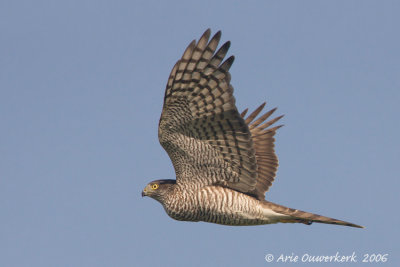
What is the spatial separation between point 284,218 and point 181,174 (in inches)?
77.6

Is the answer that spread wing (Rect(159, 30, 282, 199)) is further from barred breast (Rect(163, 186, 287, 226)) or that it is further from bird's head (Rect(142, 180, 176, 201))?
bird's head (Rect(142, 180, 176, 201))

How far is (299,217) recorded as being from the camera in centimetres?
1108

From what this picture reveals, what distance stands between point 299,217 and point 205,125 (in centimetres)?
237

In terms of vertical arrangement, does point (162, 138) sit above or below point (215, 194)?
above

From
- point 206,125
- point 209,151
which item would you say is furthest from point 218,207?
point 206,125

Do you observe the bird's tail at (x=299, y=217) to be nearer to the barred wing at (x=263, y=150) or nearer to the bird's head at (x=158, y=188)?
the barred wing at (x=263, y=150)

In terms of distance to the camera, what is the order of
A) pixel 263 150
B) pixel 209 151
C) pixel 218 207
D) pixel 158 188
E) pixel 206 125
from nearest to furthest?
1. pixel 206 125
2. pixel 209 151
3. pixel 218 207
4. pixel 158 188
5. pixel 263 150

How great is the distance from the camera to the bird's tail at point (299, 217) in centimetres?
1091

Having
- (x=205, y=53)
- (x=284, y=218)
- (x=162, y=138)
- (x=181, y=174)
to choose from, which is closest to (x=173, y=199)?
(x=181, y=174)

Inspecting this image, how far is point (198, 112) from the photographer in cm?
1022

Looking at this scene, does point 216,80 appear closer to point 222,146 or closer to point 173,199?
point 222,146

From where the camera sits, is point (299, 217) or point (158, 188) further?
point (158, 188)

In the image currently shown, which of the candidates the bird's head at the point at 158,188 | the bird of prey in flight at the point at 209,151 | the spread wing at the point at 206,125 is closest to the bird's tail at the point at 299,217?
the bird of prey in flight at the point at 209,151

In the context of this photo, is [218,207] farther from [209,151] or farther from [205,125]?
[205,125]
